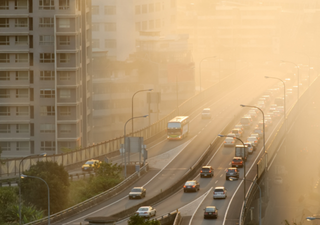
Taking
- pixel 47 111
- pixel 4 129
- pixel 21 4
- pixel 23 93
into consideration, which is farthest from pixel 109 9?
pixel 4 129

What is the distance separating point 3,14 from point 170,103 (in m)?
65.6

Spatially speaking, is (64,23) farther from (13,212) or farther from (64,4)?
(13,212)

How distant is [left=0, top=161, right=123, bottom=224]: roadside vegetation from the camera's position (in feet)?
224

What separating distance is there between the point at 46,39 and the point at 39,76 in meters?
5.83

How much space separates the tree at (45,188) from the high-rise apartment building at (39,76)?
2906 cm

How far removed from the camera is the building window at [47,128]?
10769cm

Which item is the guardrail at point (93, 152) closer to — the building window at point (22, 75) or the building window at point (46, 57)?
the building window at point (46, 57)

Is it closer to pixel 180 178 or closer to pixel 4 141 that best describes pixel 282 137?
pixel 180 178

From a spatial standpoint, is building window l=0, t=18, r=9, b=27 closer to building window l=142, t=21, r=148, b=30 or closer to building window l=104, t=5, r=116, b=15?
building window l=104, t=5, r=116, b=15

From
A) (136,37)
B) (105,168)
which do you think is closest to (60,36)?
(105,168)

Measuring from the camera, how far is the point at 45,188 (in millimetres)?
73875

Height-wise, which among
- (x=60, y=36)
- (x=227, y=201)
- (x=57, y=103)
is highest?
(x=60, y=36)

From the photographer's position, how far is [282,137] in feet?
384

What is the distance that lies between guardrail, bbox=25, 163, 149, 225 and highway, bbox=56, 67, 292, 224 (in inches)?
24.5
